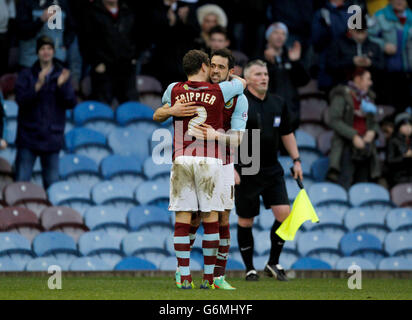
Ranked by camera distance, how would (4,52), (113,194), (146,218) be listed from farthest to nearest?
(4,52), (113,194), (146,218)

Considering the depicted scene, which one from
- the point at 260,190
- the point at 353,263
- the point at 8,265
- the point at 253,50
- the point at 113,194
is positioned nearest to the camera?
the point at 260,190

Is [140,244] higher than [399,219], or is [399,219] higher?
[399,219]

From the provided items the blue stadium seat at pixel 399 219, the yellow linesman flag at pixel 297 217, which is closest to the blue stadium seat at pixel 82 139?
the blue stadium seat at pixel 399 219

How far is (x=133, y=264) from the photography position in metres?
11.4

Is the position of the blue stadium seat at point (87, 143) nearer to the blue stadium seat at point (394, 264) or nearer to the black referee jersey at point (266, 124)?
the black referee jersey at point (266, 124)

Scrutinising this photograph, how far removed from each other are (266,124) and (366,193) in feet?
13.0

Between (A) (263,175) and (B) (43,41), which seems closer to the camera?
(A) (263,175)

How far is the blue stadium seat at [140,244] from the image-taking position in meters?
11.9

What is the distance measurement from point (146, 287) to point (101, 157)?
5349 mm

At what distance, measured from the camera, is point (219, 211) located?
8422 millimetres

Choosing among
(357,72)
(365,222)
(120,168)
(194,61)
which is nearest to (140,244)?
(120,168)

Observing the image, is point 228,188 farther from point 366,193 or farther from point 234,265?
point 366,193

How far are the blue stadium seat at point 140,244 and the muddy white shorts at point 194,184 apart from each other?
12.5 ft
